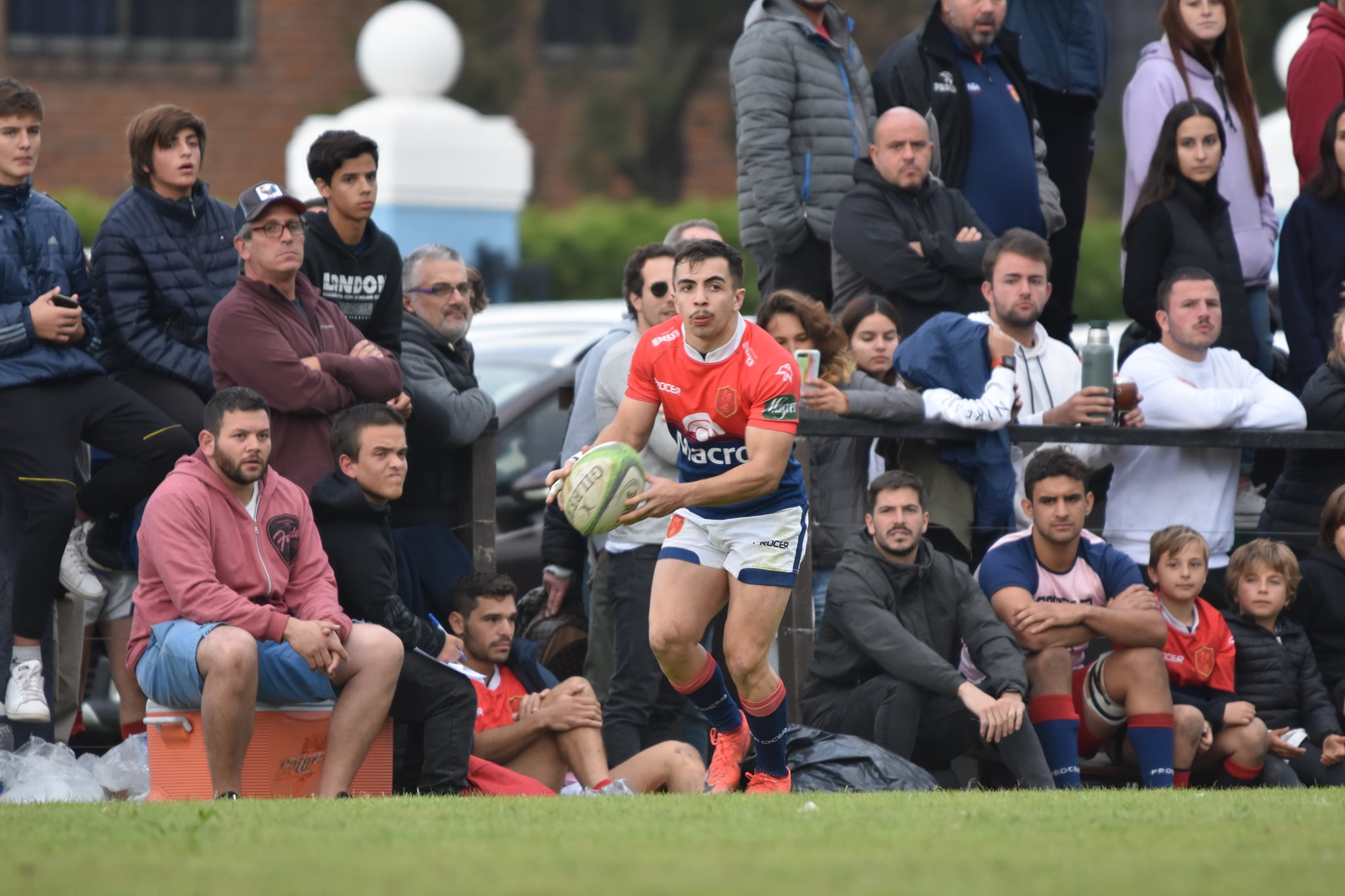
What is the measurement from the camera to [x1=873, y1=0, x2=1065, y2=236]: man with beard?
37.4 ft

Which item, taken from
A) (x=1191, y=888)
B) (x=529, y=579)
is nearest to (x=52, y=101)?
(x=529, y=579)

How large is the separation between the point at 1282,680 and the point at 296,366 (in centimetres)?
522

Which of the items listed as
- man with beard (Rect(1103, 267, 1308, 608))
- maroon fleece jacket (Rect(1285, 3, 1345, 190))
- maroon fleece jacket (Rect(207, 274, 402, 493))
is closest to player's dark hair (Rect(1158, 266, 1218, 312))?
man with beard (Rect(1103, 267, 1308, 608))

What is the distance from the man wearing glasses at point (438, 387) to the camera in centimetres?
1027

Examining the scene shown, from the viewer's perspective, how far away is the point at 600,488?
8.31 metres

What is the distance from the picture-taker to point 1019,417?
35.1ft

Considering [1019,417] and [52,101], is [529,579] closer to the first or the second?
[1019,417]

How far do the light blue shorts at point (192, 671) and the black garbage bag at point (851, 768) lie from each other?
7.40ft

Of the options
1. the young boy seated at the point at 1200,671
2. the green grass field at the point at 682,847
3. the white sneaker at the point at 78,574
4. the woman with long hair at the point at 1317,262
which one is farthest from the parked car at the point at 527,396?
the green grass field at the point at 682,847

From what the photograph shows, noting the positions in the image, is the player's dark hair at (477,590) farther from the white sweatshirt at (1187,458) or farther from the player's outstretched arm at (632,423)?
the white sweatshirt at (1187,458)

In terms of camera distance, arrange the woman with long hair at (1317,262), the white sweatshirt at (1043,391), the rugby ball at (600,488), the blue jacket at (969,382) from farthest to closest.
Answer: the woman with long hair at (1317,262), the white sweatshirt at (1043,391), the blue jacket at (969,382), the rugby ball at (600,488)

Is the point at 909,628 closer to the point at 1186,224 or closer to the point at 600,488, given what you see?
the point at 600,488

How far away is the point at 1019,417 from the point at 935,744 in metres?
1.98

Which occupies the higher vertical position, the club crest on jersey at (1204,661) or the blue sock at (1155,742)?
the club crest on jersey at (1204,661)
